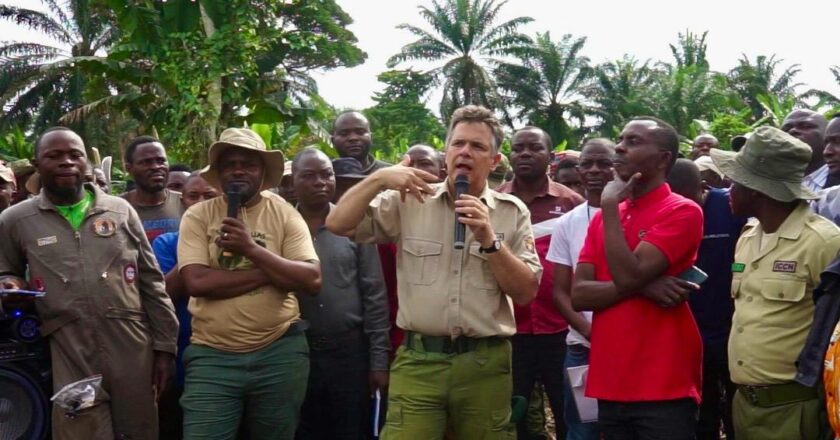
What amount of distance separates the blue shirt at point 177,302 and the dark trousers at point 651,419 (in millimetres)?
2609

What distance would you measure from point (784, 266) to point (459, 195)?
1.45 meters

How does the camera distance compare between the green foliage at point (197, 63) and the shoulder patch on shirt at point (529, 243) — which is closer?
the shoulder patch on shirt at point (529, 243)

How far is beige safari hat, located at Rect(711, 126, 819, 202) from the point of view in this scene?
3826 millimetres

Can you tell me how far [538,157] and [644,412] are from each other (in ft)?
8.24

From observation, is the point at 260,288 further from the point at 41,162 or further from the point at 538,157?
the point at 538,157

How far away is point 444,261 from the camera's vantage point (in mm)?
4043

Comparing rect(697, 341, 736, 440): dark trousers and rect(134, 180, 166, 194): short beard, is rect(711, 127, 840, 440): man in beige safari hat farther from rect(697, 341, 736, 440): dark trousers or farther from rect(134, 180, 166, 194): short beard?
rect(134, 180, 166, 194): short beard

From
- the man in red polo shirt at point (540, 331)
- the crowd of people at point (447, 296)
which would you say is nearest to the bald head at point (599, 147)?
the crowd of people at point (447, 296)

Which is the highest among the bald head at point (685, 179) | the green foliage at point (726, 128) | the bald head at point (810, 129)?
the green foliage at point (726, 128)

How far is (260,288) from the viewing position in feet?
14.4

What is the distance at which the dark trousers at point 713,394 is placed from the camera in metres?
5.14

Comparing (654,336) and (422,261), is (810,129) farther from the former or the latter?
(422,261)

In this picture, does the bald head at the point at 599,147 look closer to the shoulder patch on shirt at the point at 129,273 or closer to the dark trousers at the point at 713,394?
the dark trousers at the point at 713,394

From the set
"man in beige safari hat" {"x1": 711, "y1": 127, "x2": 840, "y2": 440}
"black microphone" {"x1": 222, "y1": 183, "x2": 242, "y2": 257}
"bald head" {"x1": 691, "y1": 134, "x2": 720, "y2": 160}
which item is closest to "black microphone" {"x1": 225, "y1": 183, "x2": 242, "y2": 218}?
"black microphone" {"x1": 222, "y1": 183, "x2": 242, "y2": 257}
